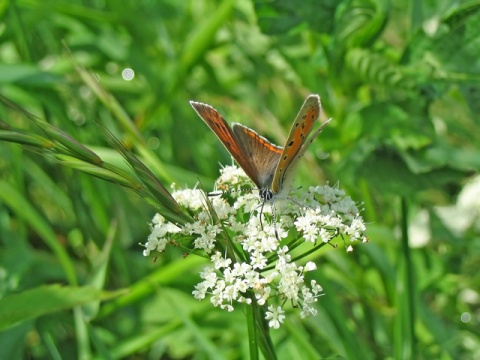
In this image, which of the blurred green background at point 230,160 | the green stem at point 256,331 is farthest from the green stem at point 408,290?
the green stem at point 256,331

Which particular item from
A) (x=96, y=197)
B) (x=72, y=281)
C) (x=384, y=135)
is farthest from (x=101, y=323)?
(x=384, y=135)

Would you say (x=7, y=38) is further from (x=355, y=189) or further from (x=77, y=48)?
(x=355, y=189)

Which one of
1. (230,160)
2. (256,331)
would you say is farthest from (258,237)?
(230,160)

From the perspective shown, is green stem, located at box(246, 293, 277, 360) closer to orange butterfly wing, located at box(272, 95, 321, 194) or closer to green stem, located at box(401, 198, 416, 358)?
orange butterfly wing, located at box(272, 95, 321, 194)

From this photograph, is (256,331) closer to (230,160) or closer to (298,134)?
(298,134)

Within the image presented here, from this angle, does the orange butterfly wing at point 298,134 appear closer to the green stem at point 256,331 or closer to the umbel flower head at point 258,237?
the umbel flower head at point 258,237

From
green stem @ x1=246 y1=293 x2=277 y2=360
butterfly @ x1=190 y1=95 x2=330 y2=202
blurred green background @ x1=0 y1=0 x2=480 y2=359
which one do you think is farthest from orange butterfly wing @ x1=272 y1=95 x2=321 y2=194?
blurred green background @ x1=0 y1=0 x2=480 y2=359
